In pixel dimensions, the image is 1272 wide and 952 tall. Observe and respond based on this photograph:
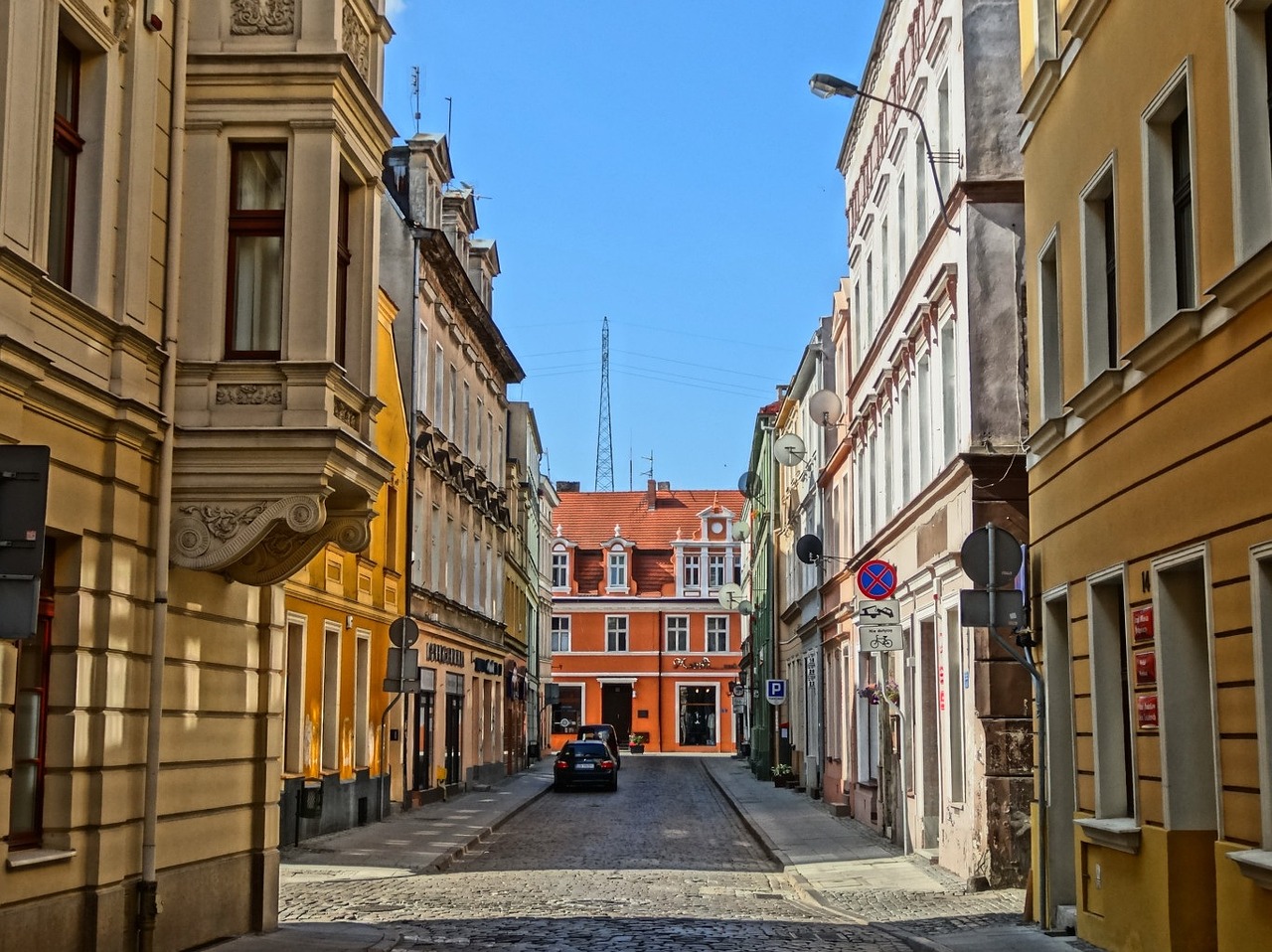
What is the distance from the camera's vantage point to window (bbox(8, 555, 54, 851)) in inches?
431

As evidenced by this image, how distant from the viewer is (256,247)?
1380 cm

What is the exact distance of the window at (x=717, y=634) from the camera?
87250mm

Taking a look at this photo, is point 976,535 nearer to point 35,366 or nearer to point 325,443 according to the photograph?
point 325,443

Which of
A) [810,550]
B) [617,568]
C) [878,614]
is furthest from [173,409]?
[617,568]

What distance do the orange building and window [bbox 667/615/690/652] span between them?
0.17ft

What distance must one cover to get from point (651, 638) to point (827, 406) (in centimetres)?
5463

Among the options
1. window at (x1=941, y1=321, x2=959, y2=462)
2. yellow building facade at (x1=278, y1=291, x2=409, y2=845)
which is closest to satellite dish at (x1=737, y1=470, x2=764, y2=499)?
yellow building facade at (x1=278, y1=291, x2=409, y2=845)

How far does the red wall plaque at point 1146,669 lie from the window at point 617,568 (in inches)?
3070

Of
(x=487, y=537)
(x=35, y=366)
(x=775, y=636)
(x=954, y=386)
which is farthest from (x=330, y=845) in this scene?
(x=775, y=636)

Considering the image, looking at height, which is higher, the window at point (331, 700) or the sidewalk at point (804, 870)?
the window at point (331, 700)

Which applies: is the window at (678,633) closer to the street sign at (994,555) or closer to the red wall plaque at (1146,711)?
the street sign at (994,555)

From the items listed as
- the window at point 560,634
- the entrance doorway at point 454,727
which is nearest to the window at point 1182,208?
the entrance doorway at point 454,727

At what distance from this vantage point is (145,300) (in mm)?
12570

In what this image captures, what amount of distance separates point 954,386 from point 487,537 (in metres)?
27.6
